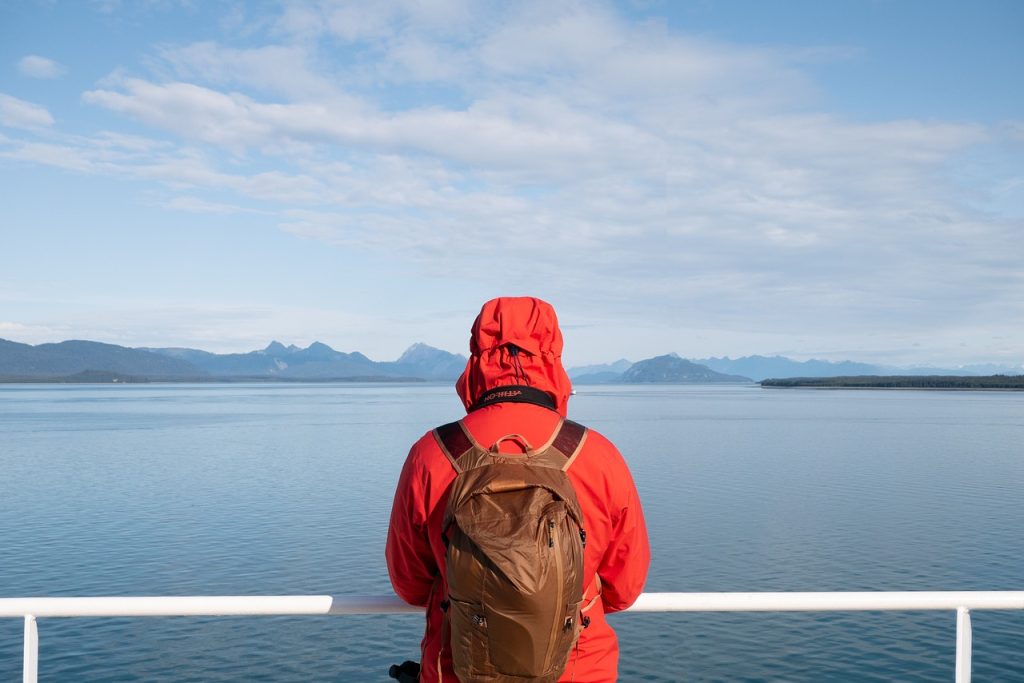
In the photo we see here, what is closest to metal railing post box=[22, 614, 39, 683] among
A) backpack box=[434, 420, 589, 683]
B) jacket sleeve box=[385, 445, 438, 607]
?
jacket sleeve box=[385, 445, 438, 607]

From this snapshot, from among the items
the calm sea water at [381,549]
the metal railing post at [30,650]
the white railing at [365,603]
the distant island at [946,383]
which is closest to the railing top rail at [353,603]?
the white railing at [365,603]

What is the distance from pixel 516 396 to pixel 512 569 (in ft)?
1.66

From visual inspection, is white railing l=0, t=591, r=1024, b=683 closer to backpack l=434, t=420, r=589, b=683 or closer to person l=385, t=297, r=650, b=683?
person l=385, t=297, r=650, b=683

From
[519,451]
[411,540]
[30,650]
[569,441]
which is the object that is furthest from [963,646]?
[30,650]

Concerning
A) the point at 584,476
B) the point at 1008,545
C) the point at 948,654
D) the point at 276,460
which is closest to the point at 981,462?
the point at 1008,545

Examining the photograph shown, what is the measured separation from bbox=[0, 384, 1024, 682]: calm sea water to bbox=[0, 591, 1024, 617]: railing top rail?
32.3ft

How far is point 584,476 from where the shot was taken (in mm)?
2291

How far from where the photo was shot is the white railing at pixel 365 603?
8.32 feet

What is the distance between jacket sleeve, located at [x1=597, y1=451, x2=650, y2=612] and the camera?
2.37 metres

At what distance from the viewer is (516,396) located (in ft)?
7.68

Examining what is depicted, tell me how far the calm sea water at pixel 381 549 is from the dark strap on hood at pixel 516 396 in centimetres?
1048

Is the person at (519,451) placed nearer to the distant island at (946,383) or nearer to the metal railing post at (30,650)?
the metal railing post at (30,650)

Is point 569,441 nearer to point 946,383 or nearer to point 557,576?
point 557,576

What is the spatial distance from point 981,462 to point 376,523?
2842 centimetres
